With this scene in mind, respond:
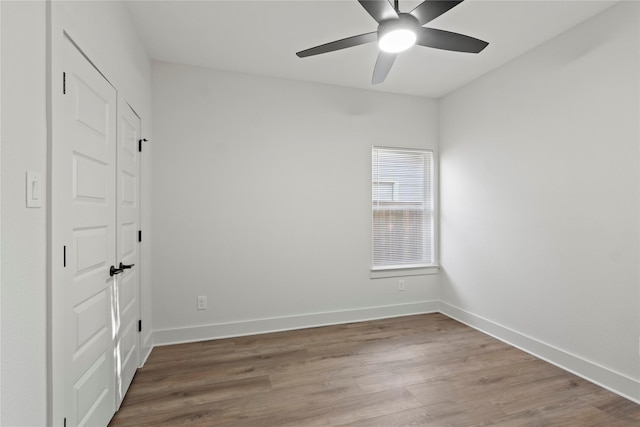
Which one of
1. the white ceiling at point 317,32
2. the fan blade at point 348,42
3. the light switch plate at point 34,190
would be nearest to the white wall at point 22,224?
the light switch plate at point 34,190

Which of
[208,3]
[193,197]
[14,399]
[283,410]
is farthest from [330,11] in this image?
[283,410]

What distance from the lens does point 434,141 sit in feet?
13.3

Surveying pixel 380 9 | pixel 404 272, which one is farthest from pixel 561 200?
pixel 380 9

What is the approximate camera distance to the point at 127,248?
7.39 feet

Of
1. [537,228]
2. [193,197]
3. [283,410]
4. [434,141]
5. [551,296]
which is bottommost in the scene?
[283,410]

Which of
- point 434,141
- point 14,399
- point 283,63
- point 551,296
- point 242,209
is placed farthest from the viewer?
point 434,141

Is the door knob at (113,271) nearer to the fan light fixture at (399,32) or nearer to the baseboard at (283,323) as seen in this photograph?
the baseboard at (283,323)

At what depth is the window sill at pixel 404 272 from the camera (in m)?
3.76

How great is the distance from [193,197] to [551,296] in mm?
3525

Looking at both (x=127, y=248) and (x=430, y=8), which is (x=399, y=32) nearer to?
(x=430, y=8)

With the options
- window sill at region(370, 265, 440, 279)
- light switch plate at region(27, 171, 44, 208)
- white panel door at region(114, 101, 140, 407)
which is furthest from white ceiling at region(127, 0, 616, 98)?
window sill at region(370, 265, 440, 279)

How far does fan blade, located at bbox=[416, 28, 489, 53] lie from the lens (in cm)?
175

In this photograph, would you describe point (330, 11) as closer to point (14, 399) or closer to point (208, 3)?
point (208, 3)

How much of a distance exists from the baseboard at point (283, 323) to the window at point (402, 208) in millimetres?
548
